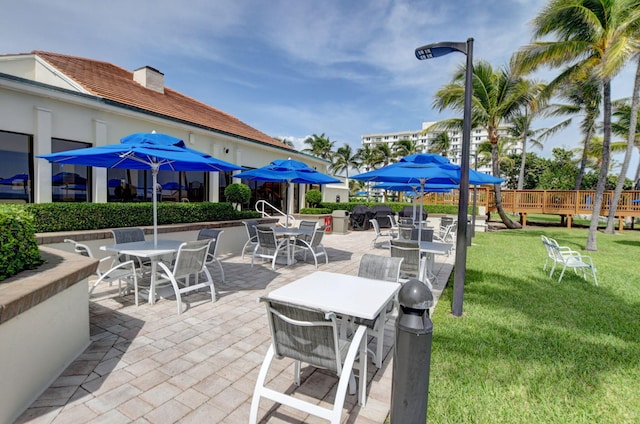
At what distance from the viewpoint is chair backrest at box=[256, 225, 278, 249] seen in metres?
7.23

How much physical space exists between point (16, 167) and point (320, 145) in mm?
40884

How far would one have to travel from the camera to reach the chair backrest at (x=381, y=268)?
12.3 feet

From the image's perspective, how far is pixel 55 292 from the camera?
2.82 m

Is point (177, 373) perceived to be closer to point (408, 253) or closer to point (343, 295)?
point (343, 295)

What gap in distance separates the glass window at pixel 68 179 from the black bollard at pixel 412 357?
1009 centimetres

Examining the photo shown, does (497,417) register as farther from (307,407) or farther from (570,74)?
(570,74)

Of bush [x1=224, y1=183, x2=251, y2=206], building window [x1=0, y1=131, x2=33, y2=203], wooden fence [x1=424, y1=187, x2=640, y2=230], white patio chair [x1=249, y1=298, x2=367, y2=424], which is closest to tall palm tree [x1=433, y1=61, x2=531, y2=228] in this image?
wooden fence [x1=424, y1=187, x2=640, y2=230]

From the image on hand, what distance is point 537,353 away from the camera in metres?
3.63

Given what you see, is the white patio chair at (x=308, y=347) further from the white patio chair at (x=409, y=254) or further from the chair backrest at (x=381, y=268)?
the white patio chair at (x=409, y=254)

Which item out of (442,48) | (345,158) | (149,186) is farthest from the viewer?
(345,158)

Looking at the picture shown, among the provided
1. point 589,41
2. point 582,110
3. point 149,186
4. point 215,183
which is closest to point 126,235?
point 149,186

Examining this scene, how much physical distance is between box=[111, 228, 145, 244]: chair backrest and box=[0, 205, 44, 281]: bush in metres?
2.39

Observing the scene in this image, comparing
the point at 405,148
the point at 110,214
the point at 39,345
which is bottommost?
the point at 39,345

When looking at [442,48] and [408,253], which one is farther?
[408,253]
